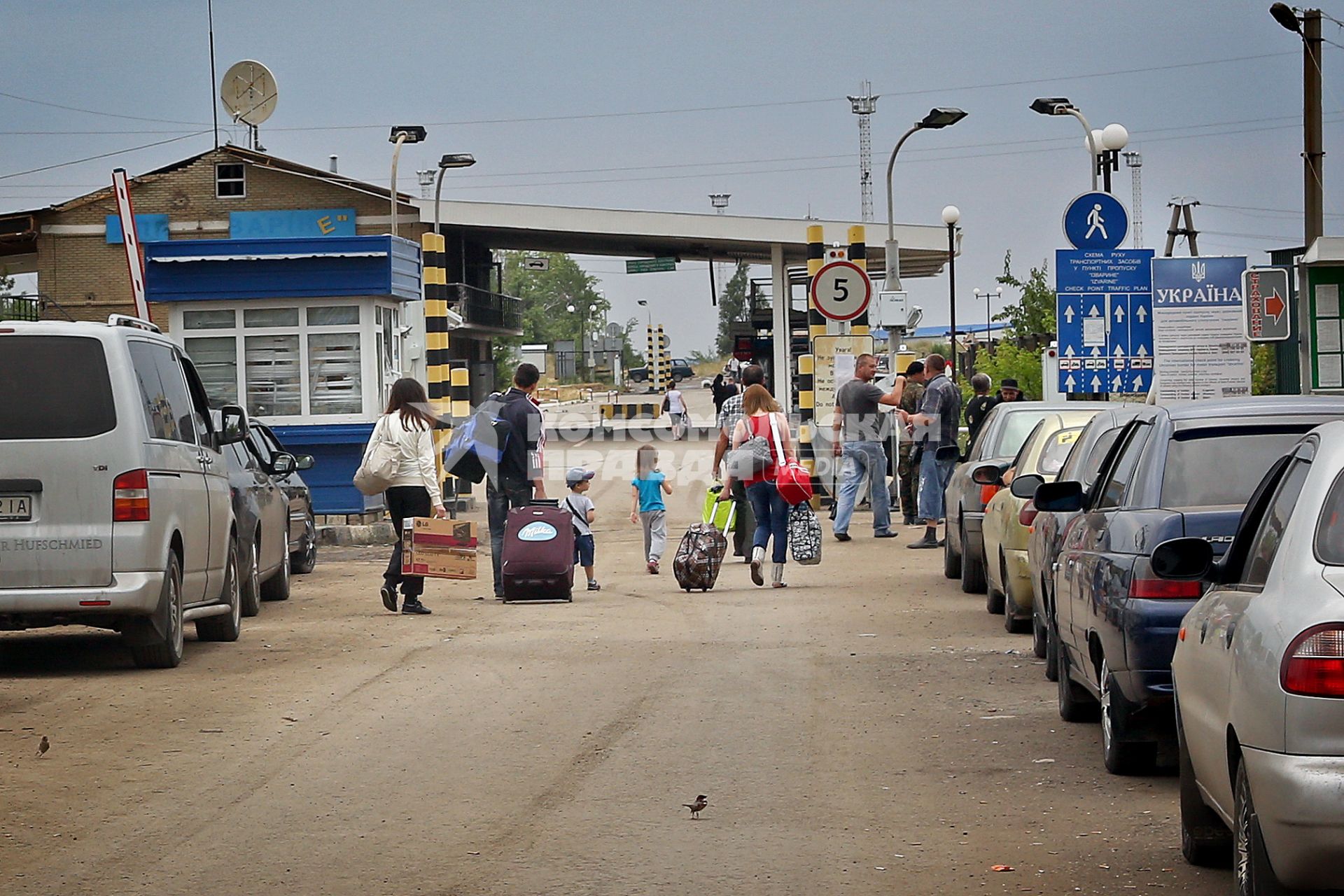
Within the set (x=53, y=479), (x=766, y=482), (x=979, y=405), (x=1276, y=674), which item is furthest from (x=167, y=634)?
(x=979, y=405)

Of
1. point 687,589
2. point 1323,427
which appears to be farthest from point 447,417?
point 1323,427

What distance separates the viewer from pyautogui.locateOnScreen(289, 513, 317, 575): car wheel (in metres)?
19.3

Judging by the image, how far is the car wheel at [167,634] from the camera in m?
11.0

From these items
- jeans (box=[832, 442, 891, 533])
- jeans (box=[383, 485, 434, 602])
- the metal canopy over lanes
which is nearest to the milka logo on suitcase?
jeans (box=[383, 485, 434, 602])

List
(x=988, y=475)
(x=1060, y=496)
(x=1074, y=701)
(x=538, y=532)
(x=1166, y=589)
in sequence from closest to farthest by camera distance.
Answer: (x=1166, y=589)
(x=1060, y=496)
(x=1074, y=701)
(x=988, y=475)
(x=538, y=532)

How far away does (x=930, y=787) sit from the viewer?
24.2ft

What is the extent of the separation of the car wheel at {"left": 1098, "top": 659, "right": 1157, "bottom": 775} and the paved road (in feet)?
0.26

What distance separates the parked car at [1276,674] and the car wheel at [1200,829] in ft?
0.28

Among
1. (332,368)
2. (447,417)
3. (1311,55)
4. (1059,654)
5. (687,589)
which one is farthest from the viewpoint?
(1311,55)

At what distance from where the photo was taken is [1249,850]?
484cm

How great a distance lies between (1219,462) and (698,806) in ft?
9.36

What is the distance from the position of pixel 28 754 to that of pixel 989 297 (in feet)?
427

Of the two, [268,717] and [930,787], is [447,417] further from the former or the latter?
[930,787]

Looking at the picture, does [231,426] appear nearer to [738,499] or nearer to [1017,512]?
[1017,512]
